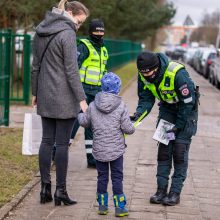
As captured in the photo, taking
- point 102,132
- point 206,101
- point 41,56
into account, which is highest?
point 41,56

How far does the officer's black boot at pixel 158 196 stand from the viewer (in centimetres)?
621

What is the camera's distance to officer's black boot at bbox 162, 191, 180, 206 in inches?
242

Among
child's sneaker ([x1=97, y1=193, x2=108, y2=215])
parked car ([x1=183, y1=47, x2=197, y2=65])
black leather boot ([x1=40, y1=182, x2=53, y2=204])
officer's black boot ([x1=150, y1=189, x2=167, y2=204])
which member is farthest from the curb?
parked car ([x1=183, y1=47, x2=197, y2=65])

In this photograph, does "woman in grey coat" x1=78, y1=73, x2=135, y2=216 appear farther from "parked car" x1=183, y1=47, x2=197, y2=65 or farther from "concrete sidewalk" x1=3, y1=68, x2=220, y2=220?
"parked car" x1=183, y1=47, x2=197, y2=65

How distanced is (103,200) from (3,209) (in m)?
0.93

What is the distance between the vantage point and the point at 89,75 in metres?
7.64

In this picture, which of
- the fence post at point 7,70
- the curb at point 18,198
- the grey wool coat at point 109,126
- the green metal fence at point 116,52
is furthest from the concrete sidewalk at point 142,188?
the green metal fence at point 116,52

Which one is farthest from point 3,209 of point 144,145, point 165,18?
point 165,18

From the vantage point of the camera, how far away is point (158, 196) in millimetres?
6234

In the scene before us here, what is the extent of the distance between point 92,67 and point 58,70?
1854mm

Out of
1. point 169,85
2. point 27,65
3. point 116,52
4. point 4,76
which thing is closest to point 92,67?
point 169,85

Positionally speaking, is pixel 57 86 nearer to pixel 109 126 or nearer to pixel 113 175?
pixel 109 126

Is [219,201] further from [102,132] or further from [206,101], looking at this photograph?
[206,101]

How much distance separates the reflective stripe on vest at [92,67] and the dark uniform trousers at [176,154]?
1655 millimetres
